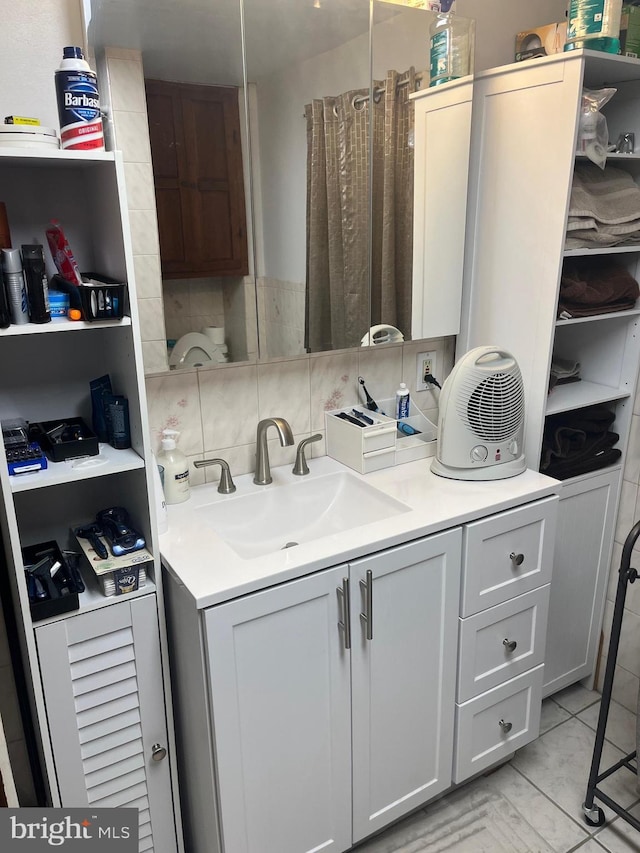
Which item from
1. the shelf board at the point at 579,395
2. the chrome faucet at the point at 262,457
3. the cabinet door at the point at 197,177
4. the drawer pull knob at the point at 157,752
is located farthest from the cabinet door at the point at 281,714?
the shelf board at the point at 579,395

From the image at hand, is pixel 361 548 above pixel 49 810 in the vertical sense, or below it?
above

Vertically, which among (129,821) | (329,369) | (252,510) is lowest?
(129,821)

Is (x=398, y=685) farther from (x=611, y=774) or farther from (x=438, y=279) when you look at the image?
(x=438, y=279)

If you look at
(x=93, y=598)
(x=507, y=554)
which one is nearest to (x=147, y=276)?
(x=93, y=598)

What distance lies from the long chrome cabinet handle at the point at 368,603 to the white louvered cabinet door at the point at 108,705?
454mm

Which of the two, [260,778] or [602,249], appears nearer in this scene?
[260,778]

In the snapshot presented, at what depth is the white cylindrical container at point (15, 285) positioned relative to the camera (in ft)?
3.66

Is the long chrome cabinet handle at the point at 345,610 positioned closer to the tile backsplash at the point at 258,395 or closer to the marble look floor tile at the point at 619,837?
the tile backsplash at the point at 258,395

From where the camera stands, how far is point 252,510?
66.7 inches

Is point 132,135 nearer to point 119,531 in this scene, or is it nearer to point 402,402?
point 119,531

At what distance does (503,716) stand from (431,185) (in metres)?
1.49

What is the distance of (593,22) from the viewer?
1.57 metres

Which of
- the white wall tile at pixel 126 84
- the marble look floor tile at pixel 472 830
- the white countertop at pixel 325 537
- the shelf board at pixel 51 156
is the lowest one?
the marble look floor tile at pixel 472 830

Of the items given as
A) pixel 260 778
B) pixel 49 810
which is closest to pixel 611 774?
pixel 260 778
